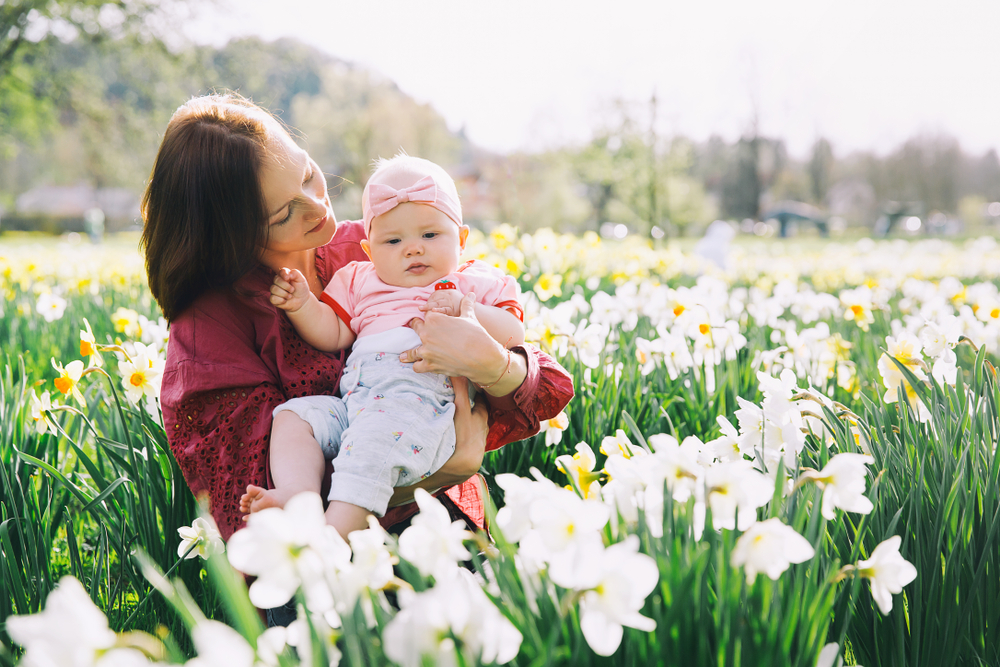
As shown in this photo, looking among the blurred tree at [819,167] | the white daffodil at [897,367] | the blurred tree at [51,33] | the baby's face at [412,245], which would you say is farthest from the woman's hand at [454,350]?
the blurred tree at [819,167]

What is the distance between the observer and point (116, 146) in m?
18.6

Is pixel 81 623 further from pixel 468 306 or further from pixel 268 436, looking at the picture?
pixel 468 306

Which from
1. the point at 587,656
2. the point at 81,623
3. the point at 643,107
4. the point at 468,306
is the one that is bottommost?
the point at 587,656

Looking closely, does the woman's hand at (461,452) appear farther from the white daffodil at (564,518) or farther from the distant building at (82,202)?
the distant building at (82,202)

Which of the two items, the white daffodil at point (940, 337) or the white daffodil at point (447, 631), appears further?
the white daffodil at point (940, 337)

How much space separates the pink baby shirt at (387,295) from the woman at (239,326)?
137 mm

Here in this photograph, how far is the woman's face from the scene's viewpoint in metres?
1.61

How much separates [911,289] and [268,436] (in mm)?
5425

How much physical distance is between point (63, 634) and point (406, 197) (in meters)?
1.27

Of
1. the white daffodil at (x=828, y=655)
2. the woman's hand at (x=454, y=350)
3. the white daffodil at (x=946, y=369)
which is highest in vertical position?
the woman's hand at (x=454, y=350)

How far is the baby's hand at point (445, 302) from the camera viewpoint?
161 centimetres

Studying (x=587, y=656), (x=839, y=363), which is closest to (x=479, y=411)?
(x=587, y=656)

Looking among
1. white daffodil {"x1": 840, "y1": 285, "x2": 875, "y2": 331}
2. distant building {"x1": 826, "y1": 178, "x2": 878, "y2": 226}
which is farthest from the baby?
distant building {"x1": 826, "y1": 178, "x2": 878, "y2": 226}

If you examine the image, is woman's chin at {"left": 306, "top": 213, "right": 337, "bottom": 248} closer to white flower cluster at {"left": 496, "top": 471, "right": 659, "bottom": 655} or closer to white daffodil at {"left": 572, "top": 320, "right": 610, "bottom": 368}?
white daffodil at {"left": 572, "top": 320, "right": 610, "bottom": 368}
